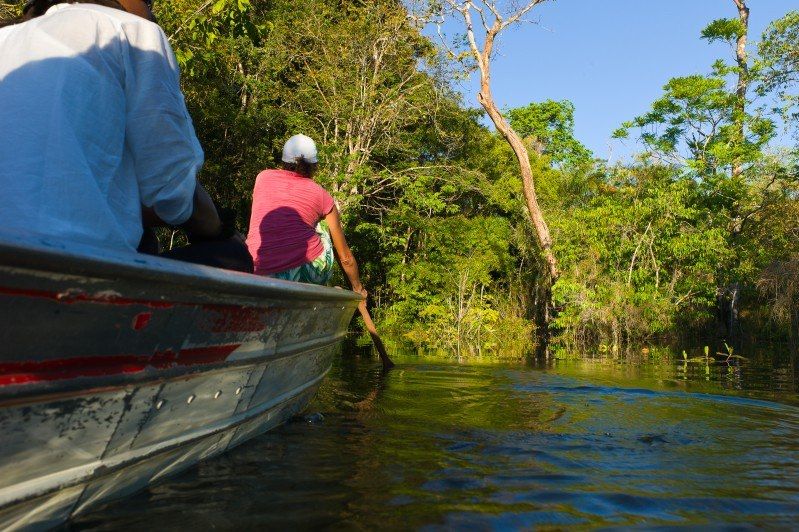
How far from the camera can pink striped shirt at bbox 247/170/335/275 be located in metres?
4.34

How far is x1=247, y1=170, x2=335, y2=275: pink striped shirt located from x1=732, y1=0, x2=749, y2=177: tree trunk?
19348 millimetres

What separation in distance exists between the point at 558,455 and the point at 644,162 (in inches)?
589

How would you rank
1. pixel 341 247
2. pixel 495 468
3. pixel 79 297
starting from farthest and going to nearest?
1. pixel 341 247
2. pixel 495 468
3. pixel 79 297

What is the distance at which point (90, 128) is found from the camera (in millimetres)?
1907

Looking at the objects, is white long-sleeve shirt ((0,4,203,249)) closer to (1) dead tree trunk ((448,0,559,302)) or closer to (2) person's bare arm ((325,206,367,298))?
(2) person's bare arm ((325,206,367,298))

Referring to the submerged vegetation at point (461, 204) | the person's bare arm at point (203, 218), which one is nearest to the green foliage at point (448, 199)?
the submerged vegetation at point (461, 204)

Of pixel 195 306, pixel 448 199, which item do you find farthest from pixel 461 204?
pixel 195 306

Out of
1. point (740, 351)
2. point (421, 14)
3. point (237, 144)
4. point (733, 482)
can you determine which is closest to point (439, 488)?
point (733, 482)

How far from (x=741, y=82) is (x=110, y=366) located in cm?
2440

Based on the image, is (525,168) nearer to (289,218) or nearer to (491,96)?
(491,96)

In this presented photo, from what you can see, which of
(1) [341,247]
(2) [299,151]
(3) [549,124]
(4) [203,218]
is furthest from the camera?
(3) [549,124]

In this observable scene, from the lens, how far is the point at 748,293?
1748 cm

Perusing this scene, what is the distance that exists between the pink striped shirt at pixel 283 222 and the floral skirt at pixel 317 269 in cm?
3

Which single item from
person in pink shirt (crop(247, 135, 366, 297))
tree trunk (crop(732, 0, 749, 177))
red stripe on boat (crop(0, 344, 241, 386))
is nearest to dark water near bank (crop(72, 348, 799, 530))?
red stripe on boat (crop(0, 344, 241, 386))
